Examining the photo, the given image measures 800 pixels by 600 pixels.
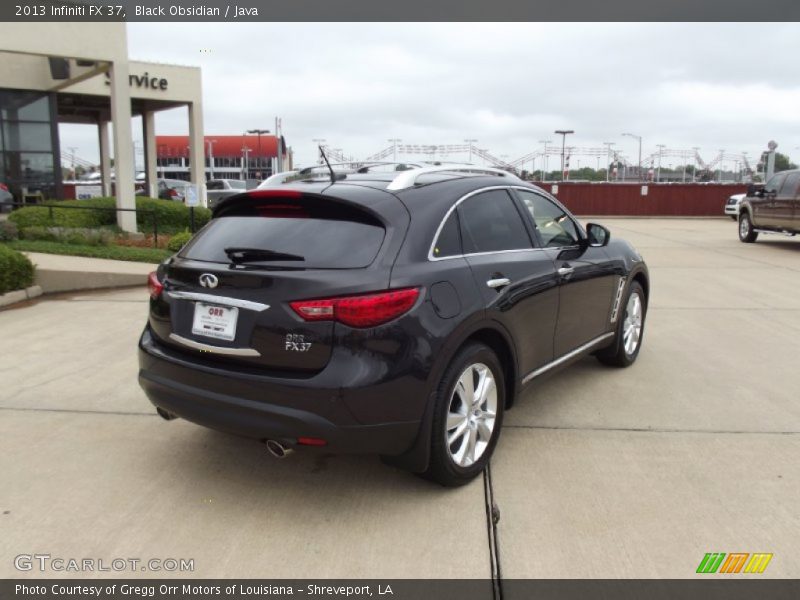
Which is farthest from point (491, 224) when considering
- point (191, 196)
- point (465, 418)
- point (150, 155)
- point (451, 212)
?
point (150, 155)

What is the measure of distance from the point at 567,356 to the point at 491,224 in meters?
1.23

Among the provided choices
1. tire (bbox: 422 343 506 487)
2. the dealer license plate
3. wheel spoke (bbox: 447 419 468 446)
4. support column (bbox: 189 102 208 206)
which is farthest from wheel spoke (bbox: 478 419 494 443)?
support column (bbox: 189 102 208 206)

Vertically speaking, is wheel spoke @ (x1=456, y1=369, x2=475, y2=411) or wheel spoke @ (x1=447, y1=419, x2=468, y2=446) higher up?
wheel spoke @ (x1=456, y1=369, x2=475, y2=411)

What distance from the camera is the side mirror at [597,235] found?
5.02 metres

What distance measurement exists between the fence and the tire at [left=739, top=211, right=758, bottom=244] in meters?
14.4

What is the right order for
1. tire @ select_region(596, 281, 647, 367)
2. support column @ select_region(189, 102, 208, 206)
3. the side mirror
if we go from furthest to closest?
support column @ select_region(189, 102, 208, 206) → tire @ select_region(596, 281, 647, 367) → the side mirror

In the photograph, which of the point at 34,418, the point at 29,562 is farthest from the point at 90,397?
the point at 29,562

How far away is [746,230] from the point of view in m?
Result: 17.8

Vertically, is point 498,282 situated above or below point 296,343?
above

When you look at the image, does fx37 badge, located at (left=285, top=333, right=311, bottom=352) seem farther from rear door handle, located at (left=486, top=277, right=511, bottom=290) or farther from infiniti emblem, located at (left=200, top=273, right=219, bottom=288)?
rear door handle, located at (left=486, top=277, right=511, bottom=290)

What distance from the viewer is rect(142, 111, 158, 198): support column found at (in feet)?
86.5

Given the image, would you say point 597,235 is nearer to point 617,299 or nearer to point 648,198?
point 617,299

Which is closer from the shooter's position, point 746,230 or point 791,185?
point 791,185

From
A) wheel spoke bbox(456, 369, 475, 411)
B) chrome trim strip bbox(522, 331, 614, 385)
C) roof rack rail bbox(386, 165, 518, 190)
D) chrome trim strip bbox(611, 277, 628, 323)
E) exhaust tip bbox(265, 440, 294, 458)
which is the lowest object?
exhaust tip bbox(265, 440, 294, 458)
